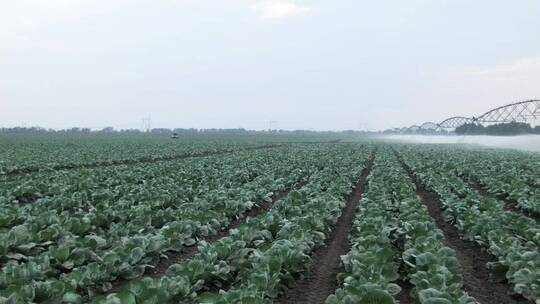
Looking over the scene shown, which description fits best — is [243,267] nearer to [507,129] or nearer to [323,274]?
[323,274]

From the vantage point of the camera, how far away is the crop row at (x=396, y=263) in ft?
16.4

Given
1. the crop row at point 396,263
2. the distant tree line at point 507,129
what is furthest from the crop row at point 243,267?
the distant tree line at point 507,129

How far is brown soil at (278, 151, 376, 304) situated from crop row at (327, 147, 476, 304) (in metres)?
0.30

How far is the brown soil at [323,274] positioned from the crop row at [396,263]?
11.7 inches

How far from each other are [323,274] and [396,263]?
3.50ft

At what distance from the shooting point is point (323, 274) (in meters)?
7.41

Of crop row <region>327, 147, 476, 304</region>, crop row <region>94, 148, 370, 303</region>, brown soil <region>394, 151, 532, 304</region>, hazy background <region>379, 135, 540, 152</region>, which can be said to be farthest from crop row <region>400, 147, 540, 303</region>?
hazy background <region>379, 135, 540, 152</region>

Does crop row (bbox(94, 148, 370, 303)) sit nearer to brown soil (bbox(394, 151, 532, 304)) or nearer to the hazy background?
brown soil (bbox(394, 151, 532, 304))

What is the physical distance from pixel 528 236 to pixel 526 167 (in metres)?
18.4

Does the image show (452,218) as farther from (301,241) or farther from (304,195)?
(301,241)

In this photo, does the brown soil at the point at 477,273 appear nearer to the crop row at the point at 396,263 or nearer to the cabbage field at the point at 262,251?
A: the cabbage field at the point at 262,251

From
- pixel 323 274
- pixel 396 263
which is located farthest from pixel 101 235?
pixel 396 263

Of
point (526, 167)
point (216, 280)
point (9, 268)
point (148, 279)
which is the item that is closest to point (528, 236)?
point (216, 280)

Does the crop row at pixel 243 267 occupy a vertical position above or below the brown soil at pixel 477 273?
above
